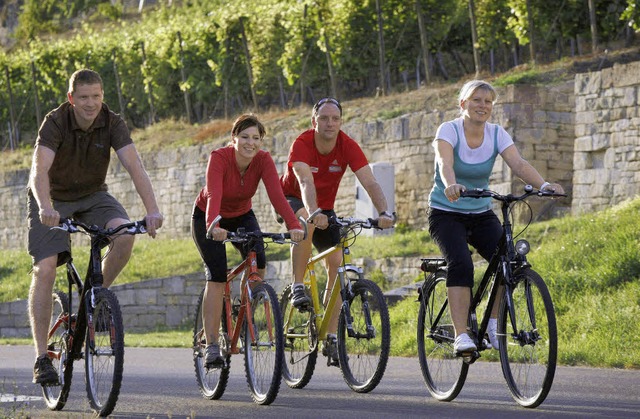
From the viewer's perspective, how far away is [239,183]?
8.09m

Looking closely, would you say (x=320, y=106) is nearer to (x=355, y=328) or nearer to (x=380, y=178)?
(x=355, y=328)

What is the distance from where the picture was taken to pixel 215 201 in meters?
7.82

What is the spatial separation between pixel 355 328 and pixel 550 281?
16.3 ft

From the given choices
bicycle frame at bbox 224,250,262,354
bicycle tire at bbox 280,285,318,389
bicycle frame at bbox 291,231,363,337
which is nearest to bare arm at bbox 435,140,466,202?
bicycle frame at bbox 291,231,363,337

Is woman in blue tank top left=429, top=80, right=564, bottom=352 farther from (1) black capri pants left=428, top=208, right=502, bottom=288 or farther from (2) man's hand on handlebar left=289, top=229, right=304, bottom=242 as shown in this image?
(2) man's hand on handlebar left=289, top=229, right=304, bottom=242

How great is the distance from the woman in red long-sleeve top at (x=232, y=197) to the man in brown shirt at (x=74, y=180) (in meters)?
0.68

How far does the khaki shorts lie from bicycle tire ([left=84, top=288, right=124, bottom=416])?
49 centimetres

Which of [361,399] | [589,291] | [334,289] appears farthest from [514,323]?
[589,291]

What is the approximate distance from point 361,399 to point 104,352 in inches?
65.8

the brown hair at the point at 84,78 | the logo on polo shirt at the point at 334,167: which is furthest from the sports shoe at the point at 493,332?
the brown hair at the point at 84,78

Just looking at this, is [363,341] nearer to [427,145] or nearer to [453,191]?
[453,191]

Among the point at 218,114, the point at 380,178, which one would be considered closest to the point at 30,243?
the point at 380,178

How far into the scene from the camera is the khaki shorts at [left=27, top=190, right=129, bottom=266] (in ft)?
24.4

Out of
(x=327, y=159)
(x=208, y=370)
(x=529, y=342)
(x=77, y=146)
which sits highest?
(x=77, y=146)
